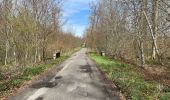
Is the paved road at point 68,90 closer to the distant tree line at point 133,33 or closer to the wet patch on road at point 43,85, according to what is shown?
the wet patch on road at point 43,85

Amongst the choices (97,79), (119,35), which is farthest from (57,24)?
(97,79)

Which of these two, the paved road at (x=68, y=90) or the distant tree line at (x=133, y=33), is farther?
the distant tree line at (x=133, y=33)

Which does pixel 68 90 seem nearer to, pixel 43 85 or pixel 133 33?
pixel 43 85

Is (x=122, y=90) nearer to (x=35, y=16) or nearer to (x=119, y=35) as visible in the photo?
(x=35, y=16)

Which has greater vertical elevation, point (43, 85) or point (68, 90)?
point (43, 85)

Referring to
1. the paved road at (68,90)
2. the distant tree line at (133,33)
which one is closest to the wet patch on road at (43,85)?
the paved road at (68,90)

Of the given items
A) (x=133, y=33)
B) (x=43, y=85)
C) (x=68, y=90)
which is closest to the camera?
(x=68, y=90)

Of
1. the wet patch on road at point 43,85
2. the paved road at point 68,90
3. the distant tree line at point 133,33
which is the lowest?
the paved road at point 68,90

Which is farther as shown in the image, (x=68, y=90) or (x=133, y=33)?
(x=133, y=33)

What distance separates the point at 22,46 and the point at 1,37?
385 inches

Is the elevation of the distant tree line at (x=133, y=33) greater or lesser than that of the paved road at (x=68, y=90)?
greater

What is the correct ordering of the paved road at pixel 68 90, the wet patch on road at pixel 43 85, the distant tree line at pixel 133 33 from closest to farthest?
the paved road at pixel 68 90, the wet patch on road at pixel 43 85, the distant tree line at pixel 133 33

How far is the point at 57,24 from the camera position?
39.3 meters

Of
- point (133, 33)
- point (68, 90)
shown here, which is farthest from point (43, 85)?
point (133, 33)
